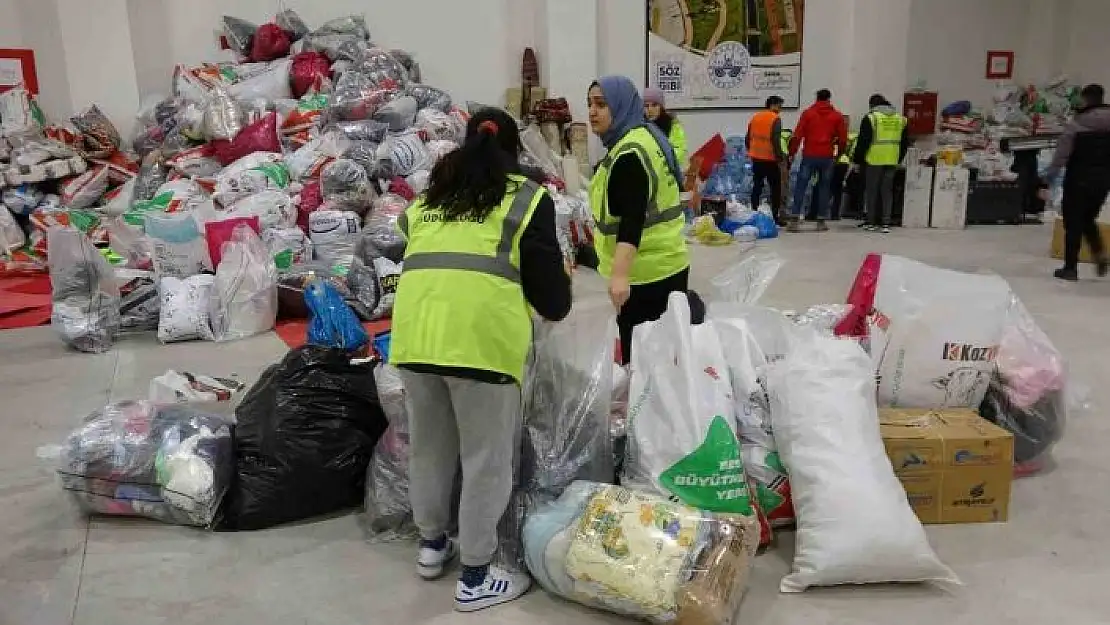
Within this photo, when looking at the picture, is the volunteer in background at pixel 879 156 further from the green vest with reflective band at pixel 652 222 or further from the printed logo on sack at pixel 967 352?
the green vest with reflective band at pixel 652 222

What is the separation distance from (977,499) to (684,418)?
0.95 meters

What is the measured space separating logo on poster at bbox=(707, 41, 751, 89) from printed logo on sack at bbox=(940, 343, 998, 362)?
7.79 meters

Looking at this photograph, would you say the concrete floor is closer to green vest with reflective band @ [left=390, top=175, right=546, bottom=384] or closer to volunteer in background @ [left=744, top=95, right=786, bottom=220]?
green vest with reflective band @ [left=390, top=175, right=546, bottom=384]

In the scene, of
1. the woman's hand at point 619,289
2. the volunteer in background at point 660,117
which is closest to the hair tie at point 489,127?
the woman's hand at point 619,289

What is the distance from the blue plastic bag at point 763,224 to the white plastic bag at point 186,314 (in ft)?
16.4

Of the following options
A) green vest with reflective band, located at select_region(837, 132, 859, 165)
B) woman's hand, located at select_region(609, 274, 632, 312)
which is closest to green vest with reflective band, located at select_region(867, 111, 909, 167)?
green vest with reflective band, located at select_region(837, 132, 859, 165)

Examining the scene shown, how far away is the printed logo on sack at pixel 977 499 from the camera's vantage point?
2531mm

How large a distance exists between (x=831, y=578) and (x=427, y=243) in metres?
1.28

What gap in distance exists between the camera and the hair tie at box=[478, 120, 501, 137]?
2.05 metres

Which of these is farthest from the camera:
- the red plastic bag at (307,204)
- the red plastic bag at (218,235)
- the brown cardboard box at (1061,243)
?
the brown cardboard box at (1061,243)

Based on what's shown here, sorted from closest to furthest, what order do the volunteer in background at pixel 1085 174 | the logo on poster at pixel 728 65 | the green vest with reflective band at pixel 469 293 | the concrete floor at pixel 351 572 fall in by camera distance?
the green vest with reflective band at pixel 469 293 → the concrete floor at pixel 351 572 → the volunteer in background at pixel 1085 174 → the logo on poster at pixel 728 65

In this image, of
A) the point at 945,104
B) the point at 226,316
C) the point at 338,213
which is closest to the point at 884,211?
the point at 945,104

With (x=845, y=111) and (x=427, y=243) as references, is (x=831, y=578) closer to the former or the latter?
(x=427, y=243)

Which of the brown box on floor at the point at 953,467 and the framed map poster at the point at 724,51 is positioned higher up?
the framed map poster at the point at 724,51
